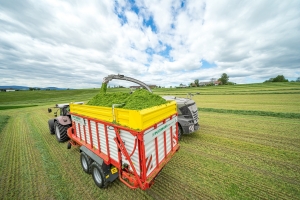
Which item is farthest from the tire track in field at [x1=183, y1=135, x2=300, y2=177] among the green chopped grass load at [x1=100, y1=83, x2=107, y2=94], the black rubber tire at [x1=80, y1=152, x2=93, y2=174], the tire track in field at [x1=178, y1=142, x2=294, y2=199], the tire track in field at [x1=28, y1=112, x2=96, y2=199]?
the tire track in field at [x1=28, y1=112, x2=96, y2=199]

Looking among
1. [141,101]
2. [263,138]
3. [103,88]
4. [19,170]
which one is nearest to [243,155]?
[263,138]

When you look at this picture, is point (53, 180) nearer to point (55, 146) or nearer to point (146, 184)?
point (55, 146)

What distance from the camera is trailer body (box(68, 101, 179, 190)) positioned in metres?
2.74

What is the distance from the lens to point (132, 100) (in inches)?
137

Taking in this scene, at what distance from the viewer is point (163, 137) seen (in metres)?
3.64

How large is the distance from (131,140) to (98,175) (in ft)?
6.08

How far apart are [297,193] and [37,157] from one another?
8989mm

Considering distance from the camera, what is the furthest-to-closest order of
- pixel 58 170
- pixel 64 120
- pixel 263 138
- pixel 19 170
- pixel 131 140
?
pixel 64 120, pixel 263 138, pixel 19 170, pixel 58 170, pixel 131 140

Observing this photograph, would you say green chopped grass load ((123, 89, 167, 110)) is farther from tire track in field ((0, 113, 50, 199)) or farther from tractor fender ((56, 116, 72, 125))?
tractor fender ((56, 116, 72, 125))

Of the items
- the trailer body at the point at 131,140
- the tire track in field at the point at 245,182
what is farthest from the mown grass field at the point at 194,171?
the trailer body at the point at 131,140

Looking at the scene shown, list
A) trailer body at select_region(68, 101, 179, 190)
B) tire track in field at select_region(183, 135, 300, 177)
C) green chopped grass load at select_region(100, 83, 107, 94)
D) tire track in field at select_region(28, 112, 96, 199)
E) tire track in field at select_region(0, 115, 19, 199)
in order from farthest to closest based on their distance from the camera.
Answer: green chopped grass load at select_region(100, 83, 107, 94)
tire track in field at select_region(183, 135, 300, 177)
tire track in field at select_region(0, 115, 19, 199)
tire track in field at select_region(28, 112, 96, 199)
trailer body at select_region(68, 101, 179, 190)

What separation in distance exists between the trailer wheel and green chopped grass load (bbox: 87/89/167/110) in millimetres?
1758

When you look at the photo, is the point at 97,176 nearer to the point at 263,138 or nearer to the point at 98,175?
the point at 98,175

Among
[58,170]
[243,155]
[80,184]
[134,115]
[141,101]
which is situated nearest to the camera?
[134,115]
